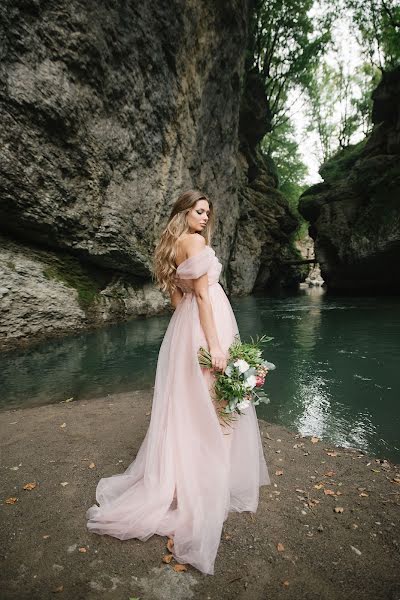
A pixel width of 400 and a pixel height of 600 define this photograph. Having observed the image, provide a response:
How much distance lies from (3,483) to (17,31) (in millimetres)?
11617

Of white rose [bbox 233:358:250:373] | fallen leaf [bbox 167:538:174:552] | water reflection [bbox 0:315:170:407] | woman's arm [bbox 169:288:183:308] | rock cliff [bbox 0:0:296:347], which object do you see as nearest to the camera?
fallen leaf [bbox 167:538:174:552]

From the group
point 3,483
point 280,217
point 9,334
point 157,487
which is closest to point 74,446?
point 3,483

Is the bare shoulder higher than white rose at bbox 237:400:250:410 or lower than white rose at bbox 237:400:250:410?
higher

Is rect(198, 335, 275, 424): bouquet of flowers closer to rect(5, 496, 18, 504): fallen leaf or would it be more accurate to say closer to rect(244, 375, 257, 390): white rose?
rect(244, 375, 257, 390): white rose

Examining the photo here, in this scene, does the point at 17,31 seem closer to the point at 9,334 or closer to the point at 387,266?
the point at 9,334

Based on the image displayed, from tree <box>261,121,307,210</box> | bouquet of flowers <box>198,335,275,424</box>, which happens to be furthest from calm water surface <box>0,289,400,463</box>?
tree <box>261,121,307,210</box>

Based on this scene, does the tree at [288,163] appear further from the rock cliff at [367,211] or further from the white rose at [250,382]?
the white rose at [250,382]

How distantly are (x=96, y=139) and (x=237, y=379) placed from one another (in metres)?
12.1

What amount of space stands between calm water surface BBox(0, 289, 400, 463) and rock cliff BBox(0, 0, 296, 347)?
2128 millimetres

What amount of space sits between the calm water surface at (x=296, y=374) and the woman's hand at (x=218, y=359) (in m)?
3.10

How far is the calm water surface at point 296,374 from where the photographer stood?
5.59 metres

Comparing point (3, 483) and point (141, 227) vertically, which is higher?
point (141, 227)

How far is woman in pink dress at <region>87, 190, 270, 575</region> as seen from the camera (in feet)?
8.67

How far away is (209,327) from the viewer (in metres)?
2.86
